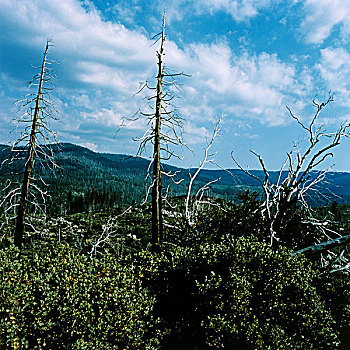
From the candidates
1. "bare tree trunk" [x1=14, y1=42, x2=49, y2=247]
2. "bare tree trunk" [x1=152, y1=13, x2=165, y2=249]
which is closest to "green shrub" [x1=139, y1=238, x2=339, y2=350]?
"bare tree trunk" [x1=152, y1=13, x2=165, y2=249]

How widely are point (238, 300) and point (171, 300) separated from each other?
313 centimetres

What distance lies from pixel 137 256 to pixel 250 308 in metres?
4.83

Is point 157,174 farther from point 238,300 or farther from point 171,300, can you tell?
point 238,300

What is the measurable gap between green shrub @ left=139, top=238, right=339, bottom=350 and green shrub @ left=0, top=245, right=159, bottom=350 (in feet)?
4.76

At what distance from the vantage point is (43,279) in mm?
9031

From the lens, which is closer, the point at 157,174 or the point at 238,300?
the point at 238,300

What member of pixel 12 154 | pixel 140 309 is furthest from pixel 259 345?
pixel 12 154

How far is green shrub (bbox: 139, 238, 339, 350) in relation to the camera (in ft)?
33.6

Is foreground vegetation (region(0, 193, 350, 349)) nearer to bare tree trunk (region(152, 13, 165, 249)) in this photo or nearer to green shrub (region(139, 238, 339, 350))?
green shrub (region(139, 238, 339, 350))

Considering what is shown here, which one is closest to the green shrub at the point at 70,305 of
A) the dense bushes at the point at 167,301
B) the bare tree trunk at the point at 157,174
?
the dense bushes at the point at 167,301

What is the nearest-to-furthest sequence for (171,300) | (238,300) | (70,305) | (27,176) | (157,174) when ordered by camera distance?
(70,305), (238,300), (171,300), (157,174), (27,176)

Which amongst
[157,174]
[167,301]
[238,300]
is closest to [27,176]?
[157,174]

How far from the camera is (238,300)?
1012 centimetres

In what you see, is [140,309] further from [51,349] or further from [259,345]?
[259,345]
